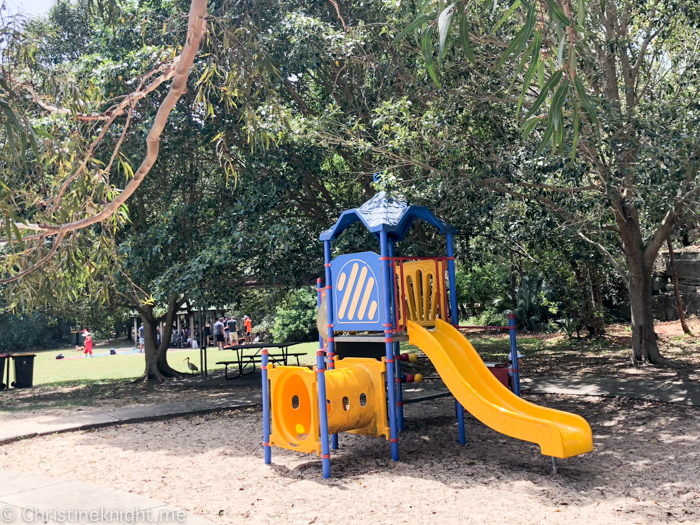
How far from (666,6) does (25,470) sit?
1167 cm

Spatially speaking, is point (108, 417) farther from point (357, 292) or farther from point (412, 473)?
point (412, 473)

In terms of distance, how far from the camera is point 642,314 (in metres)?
13.8

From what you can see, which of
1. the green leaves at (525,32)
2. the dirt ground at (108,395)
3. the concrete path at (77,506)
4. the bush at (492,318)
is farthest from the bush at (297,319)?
the green leaves at (525,32)

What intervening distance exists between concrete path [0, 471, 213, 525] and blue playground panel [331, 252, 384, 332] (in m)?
3.26

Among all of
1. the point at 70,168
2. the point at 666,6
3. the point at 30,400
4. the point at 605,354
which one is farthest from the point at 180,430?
the point at 605,354

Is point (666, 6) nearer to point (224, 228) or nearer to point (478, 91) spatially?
point (478, 91)

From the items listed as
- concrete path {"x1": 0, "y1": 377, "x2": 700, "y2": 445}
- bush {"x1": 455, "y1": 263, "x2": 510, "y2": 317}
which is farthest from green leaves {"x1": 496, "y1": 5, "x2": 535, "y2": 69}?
bush {"x1": 455, "y1": 263, "x2": 510, "y2": 317}

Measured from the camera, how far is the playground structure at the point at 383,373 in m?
6.45

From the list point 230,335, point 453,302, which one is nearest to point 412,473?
point 453,302

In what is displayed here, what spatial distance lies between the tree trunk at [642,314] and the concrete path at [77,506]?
38.7 ft

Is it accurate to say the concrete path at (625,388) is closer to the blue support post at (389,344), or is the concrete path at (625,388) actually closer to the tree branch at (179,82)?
the blue support post at (389,344)

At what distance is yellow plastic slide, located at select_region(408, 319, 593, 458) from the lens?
5867 mm

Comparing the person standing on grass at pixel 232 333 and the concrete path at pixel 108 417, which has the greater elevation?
the person standing on grass at pixel 232 333

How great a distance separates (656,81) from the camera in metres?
12.8
